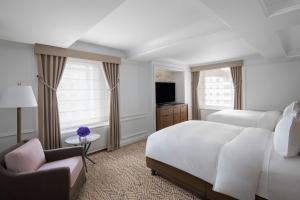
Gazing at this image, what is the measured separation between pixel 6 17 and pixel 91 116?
227 cm

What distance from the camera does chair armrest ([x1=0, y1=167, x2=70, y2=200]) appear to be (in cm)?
154

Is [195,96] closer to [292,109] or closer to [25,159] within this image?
[292,109]

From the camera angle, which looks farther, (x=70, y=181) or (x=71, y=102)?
(x=71, y=102)

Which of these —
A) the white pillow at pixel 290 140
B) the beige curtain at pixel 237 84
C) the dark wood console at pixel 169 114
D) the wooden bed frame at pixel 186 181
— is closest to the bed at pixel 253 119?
the beige curtain at pixel 237 84

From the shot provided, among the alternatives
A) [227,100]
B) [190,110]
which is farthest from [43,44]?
[227,100]

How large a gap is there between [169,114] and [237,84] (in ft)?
7.65

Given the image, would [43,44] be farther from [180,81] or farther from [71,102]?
[180,81]

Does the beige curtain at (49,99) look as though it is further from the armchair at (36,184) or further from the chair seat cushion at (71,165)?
the armchair at (36,184)

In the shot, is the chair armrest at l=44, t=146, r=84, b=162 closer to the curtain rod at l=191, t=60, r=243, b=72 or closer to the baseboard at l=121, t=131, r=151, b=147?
the baseboard at l=121, t=131, r=151, b=147

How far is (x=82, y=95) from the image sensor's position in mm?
3402

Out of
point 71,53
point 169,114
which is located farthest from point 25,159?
point 169,114

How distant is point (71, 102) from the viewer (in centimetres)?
325

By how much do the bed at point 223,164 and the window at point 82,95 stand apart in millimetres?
1791

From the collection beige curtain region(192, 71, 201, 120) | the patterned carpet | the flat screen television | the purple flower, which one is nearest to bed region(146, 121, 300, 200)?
the patterned carpet
